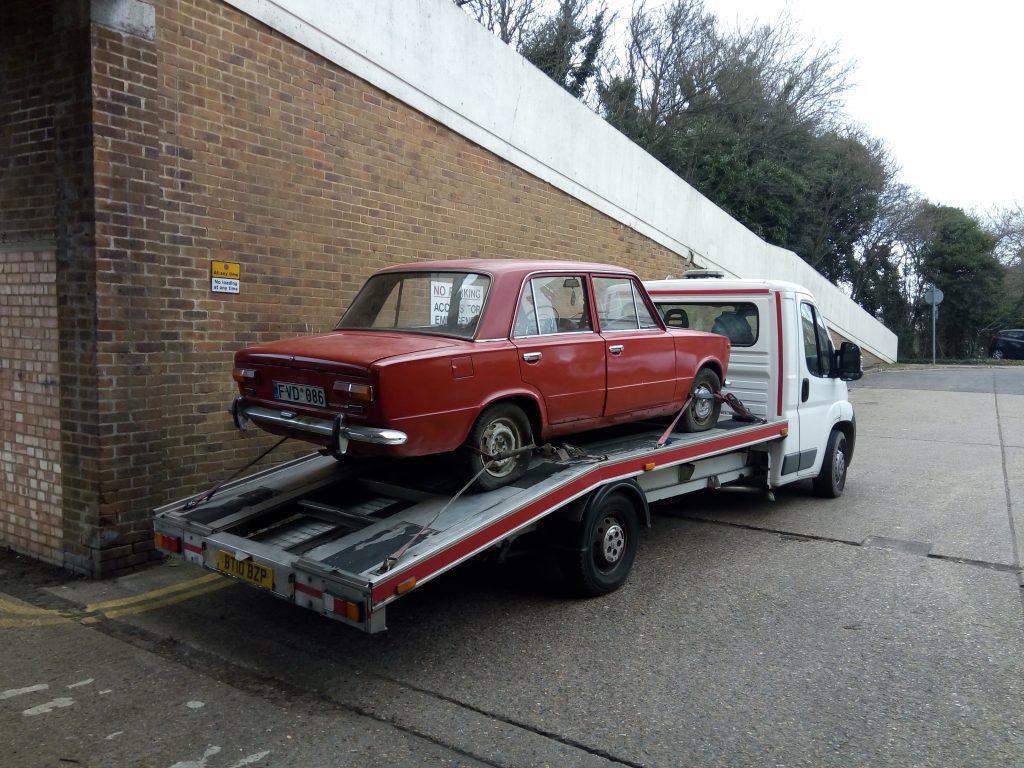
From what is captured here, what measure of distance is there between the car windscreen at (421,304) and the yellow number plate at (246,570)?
5.46 feet

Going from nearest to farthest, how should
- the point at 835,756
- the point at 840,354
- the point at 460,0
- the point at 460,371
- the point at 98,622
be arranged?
1. the point at 835,756
2. the point at 460,371
3. the point at 98,622
4. the point at 840,354
5. the point at 460,0

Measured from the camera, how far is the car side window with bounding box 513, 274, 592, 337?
535 cm

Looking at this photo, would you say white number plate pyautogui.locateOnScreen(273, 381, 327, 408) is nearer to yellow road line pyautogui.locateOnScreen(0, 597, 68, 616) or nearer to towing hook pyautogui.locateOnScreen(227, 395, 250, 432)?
towing hook pyautogui.locateOnScreen(227, 395, 250, 432)

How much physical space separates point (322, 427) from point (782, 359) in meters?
4.69

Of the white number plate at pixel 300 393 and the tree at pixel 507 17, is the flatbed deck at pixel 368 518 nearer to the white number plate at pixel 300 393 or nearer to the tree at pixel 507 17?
the white number plate at pixel 300 393

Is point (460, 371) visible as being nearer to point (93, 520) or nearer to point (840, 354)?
point (93, 520)

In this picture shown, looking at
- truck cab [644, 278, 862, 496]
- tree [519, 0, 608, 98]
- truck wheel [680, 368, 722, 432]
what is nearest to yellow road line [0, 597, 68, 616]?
truck wheel [680, 368, 722, 432]

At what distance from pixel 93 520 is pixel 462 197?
193 inches

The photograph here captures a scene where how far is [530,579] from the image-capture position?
231 inches

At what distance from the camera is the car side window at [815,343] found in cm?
816

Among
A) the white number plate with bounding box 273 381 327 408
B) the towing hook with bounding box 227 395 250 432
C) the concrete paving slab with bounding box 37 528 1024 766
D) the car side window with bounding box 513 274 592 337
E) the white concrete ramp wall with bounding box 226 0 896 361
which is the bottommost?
the concrete paving slab with bounding box 37 528 1024 766

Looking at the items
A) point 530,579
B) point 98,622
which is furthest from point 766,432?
point 98,622

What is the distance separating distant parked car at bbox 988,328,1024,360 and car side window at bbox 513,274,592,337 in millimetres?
33567

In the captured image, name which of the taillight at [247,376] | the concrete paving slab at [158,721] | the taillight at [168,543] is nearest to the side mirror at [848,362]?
the taillight at [247,376]
